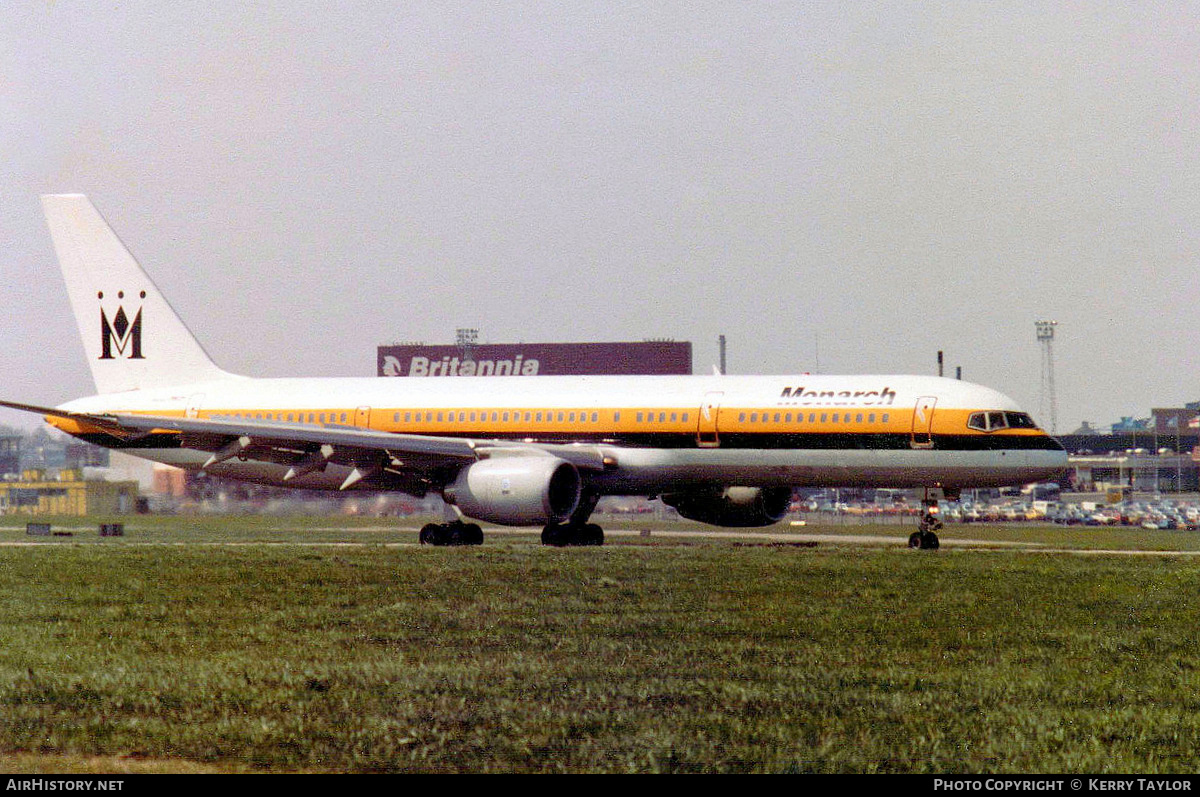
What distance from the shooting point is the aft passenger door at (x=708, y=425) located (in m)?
37.4

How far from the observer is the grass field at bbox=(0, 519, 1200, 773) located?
31.9 feet

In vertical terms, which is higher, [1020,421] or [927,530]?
[1020,421]

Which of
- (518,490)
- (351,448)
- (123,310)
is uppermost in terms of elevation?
(123,310)

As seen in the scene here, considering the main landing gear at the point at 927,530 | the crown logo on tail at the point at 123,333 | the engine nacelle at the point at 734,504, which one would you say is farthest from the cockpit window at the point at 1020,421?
the crown logo on tail at the point at 123,333

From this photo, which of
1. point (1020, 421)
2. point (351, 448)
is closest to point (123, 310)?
point (351, 448)

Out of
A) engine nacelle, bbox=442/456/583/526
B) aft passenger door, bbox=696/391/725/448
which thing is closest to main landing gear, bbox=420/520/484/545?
engine nacelle, bbox=442/456/583/526

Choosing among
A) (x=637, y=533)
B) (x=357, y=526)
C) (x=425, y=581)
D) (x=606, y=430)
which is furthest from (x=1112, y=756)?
(x=357, y=526)

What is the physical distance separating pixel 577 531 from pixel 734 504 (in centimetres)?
492

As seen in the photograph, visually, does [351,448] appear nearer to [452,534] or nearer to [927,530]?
[452,534]

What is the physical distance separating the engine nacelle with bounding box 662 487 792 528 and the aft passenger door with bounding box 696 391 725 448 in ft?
10.7

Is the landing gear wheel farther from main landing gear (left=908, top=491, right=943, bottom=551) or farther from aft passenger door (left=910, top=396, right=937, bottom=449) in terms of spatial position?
aft passenger door (left=910, top=396, right=937, bottom=449)

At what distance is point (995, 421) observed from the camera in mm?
35906

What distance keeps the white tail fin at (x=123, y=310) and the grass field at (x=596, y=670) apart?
19.3 meters

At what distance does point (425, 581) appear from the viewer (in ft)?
75.7
